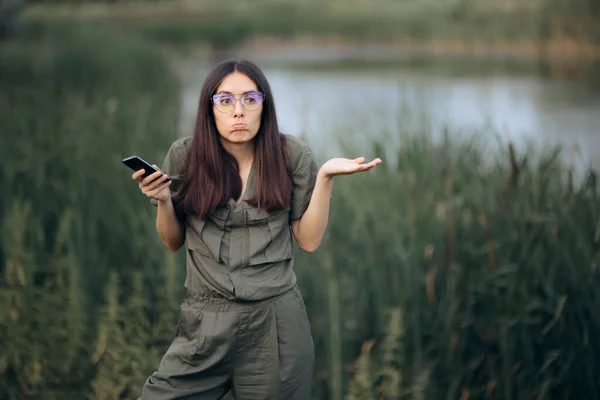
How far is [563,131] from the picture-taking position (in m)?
9.34

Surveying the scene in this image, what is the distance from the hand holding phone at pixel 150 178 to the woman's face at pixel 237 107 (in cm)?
14

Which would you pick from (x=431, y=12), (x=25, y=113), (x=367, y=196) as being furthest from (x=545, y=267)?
(x=431, y=12)

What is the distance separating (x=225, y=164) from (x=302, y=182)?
146 mm

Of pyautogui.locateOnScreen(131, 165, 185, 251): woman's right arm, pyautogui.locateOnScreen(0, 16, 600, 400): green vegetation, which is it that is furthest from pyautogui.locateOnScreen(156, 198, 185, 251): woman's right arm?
pyautogui.locateOnScreen(0, 16, 600, 400): green vegetation

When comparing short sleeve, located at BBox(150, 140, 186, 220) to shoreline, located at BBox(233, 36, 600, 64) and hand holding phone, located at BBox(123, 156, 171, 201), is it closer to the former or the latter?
hand holding phone, located at BBox(123, 156, 171, 201)

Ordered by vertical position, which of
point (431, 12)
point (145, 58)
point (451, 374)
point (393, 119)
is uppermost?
point (431, 12)

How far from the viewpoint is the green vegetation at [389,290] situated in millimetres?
2439

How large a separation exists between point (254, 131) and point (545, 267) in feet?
4.96

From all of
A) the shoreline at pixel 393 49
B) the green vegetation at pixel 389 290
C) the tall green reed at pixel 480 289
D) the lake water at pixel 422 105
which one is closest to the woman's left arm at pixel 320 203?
the green vegetation at pixel 389 290

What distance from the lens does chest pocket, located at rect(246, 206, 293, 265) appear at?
1572 mm

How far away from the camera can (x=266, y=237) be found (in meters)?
1.58

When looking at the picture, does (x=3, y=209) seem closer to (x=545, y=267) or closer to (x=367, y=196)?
(x=367, y=196)

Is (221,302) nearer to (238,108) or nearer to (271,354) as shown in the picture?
(271,354)

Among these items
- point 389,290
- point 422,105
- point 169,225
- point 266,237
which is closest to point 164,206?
point 169,225
